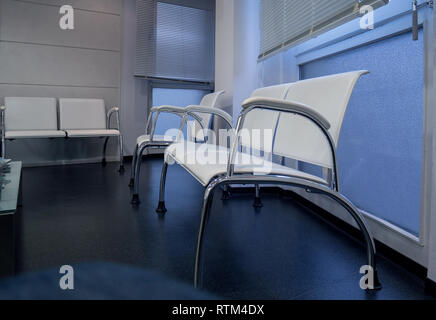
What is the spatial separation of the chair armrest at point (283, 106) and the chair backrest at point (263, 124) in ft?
→ 1.73

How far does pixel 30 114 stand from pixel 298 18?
299 centimetres

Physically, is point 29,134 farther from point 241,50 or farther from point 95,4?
point 241,50

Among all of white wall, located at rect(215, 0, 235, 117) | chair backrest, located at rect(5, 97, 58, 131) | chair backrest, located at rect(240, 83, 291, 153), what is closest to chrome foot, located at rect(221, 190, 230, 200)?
chair backrest, located at rect(240, 83, 291, 153)

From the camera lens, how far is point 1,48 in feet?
12.0

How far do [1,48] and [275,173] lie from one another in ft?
12.5

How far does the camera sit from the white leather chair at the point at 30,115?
11.8 feet

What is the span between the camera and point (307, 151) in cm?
123

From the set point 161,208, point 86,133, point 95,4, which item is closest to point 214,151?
point 161,208

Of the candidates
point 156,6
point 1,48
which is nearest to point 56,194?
point 1,48

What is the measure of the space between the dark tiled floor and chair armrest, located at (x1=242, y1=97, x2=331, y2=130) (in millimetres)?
538

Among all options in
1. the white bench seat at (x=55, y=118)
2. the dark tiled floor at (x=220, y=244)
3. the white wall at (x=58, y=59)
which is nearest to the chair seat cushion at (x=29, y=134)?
the white bench seat at (x=55, y=118)

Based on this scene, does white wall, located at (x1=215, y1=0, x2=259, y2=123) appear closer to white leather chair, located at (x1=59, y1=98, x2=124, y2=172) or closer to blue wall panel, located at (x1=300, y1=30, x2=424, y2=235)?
blue wall panel, located at (x1=300, y1=30, x2=424, y2=235)

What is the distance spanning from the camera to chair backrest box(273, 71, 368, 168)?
1.08 m
